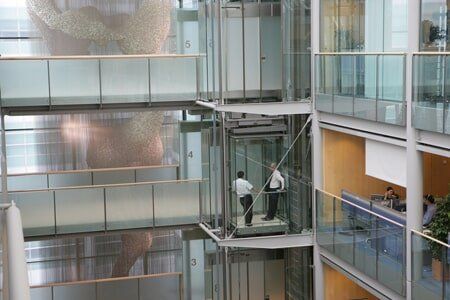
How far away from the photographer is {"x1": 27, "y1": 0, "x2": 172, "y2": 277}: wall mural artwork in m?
17.1

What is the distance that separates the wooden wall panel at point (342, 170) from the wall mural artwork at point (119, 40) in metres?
4.75

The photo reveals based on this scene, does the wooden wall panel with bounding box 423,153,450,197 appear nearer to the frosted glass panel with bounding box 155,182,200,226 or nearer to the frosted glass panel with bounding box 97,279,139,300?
the frosted glass panel with bounding box 155,182,200,226

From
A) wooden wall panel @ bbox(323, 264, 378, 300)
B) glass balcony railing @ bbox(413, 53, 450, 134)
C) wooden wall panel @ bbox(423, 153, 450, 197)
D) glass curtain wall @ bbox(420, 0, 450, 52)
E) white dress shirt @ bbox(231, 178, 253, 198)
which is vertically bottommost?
wooden wall panel @ bbox(323, 264, 378, 300)

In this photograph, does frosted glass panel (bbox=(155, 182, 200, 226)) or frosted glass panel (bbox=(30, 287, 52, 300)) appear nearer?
frosted glass panel (bbox=(155, 182, 200, 226))

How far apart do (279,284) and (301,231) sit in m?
1.72

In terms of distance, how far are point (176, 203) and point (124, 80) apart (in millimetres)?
2427

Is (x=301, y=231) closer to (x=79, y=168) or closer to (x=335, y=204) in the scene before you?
(x=335, y=204)

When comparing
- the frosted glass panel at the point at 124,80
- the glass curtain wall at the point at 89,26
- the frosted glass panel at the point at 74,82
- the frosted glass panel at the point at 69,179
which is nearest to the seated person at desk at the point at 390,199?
the frosted glass panel at the point at 124,80

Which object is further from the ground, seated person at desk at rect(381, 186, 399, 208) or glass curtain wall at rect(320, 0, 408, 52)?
glass curtain wall at rect(320, 0, 408, 52)

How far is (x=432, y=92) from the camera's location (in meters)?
9.88

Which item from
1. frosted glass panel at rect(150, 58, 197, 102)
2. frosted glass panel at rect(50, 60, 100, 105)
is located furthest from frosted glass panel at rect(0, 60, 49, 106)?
frosted glass panel at rect(150, 58, 197, 102)

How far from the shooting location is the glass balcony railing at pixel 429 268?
9.45 m

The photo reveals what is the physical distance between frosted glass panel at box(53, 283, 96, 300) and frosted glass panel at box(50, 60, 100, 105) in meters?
4.48

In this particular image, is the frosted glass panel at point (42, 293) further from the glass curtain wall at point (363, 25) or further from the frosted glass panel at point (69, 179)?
the glass curtain wall at point (363, 25)
